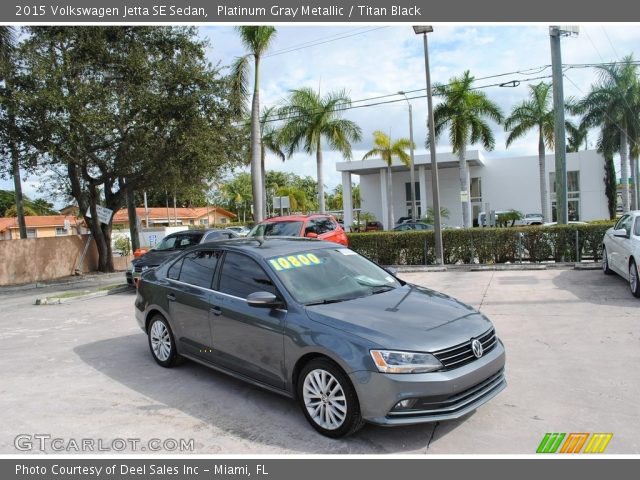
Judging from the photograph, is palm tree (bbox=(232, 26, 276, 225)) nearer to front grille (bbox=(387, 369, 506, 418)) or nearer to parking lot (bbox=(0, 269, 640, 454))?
parking lot (bbox=(0, 269, 640, 454))

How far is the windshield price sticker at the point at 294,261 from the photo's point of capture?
16.9ft

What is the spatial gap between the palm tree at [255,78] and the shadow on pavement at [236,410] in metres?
14.0

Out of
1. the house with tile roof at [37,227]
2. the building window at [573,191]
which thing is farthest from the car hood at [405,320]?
the house with tile roof at [37,227]

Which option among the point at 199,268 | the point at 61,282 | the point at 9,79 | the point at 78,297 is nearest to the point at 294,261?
the point at 199,268

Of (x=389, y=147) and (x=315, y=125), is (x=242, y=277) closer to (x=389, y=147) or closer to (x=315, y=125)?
(x=315, y=125)

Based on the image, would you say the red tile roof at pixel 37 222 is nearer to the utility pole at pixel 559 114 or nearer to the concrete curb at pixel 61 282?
the concrete curb at pixel 61 282

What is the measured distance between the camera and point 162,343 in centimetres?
636

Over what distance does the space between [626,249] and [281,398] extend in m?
7.72

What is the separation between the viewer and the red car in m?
14.0

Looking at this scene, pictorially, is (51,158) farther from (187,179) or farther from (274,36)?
(274,36)

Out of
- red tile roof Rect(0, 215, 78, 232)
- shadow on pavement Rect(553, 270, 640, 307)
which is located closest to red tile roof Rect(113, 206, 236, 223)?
red tile roof Rect(0, 215, 78, 232)

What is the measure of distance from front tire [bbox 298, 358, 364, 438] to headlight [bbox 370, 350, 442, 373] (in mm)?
324

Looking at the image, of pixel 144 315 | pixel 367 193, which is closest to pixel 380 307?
pixel 144 315

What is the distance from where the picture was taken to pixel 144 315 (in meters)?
6.73
